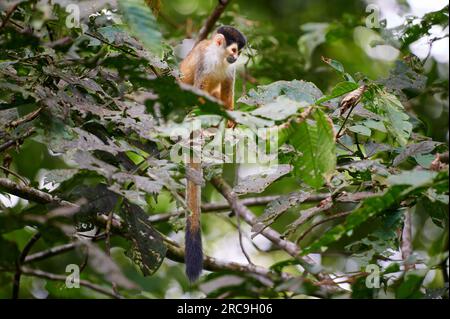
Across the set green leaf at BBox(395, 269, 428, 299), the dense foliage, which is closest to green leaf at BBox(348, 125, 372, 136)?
the dense foliage

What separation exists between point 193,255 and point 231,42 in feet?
6.84

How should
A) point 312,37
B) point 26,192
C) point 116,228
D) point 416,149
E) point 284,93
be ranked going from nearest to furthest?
point 416,149
point 26,192
point 284,93
point 116,228
point 312,37

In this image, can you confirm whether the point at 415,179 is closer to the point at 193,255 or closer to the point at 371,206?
the point at 371,206

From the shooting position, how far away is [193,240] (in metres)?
2.99

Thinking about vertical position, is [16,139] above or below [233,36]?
below

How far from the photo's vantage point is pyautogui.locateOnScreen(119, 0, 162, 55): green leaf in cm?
193

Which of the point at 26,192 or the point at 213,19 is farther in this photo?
the point at 213,19

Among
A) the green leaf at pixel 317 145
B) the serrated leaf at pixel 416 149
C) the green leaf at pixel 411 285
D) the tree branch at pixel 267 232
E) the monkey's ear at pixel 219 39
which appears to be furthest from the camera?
the monkey's ear at pixel 219 39

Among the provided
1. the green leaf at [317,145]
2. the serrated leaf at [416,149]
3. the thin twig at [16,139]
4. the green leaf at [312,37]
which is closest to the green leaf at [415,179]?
the green leaf at [317,145]

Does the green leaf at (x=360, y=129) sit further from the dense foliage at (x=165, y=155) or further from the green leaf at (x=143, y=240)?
the green leaf at (x=143, y=240)

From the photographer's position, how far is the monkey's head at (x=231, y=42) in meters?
4.46

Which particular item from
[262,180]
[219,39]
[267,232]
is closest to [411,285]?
[262,180]

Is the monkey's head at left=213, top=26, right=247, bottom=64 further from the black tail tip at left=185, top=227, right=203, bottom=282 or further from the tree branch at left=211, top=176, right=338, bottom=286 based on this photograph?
the black tail tip at left=185, top=227, right=203, bottom=282

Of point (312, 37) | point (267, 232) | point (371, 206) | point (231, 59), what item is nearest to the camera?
point (371, 206)
